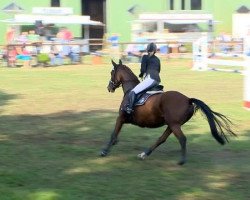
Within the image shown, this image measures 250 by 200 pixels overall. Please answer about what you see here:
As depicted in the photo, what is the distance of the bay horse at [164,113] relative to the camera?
32.2 feet

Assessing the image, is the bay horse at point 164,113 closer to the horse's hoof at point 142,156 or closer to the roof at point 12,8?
the horse's hoof at point 142,156

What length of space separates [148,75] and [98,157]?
156 centimetres

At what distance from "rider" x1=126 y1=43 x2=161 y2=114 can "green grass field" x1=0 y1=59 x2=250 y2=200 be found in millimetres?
953

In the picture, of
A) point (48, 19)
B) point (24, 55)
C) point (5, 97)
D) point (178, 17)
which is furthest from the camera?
point (178, 17)

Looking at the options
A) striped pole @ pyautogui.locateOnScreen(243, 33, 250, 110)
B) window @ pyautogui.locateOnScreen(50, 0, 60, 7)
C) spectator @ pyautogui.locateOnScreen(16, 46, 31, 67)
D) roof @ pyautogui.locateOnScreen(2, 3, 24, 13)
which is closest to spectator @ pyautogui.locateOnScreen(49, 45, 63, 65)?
spectator @ pyautogui.locateOnScreen(16, 46, 31, 67)

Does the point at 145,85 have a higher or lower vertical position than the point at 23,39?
lower

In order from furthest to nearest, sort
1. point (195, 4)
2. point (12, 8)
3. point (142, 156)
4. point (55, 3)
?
point (195, 4)
point (55, 3)
point (12, 8)
point (142, 156)

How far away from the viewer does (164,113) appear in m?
9.94

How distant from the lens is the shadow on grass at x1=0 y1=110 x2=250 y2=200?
7980mm

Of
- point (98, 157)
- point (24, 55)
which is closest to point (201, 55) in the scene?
point (24, 55)

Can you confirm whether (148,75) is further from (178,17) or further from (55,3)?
(55,3)

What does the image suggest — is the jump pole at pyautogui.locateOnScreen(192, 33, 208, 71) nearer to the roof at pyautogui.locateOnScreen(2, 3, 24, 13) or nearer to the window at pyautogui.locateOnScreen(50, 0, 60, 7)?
the roof at pyautogui.locateOnScreen(2, 3, 24, 13)

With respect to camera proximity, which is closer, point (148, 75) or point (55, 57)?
point (148, 75)

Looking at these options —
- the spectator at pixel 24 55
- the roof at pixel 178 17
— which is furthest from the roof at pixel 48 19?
the spectator at pixel 24 55
